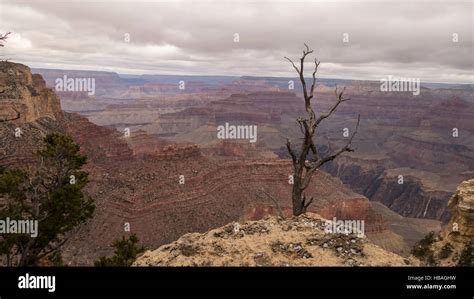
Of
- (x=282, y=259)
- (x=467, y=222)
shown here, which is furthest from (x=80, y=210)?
(x=467, y=222)

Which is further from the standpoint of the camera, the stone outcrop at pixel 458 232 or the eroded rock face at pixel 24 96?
the eroded rock face at pixel 24 96

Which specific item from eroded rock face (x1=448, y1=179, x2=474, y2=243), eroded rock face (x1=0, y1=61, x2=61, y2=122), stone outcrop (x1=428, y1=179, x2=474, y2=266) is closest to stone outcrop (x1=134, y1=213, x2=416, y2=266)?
stone outcrop (x1=428, y1=179, x2=474, y2=266)

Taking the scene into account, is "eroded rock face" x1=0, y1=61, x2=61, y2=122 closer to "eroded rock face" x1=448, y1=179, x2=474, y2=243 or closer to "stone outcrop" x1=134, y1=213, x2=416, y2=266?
Result: "stone outcrop" x1=134, y1=213, x2=416, y2=266

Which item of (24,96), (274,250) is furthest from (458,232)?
(24,96)

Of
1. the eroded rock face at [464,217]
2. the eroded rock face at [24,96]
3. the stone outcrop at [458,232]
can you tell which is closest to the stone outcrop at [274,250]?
the stone outcrop at [458,232]

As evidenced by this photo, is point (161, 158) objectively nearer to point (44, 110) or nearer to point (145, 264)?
point (44, 110)

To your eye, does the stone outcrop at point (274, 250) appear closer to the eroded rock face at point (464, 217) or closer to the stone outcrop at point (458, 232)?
the stone outcrop at point (458, 232)
